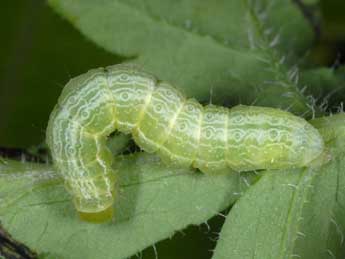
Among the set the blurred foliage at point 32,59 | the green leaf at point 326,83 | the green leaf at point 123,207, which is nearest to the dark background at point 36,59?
the blurred foliage at point 32,59

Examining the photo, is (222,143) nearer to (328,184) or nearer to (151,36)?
(328,184)

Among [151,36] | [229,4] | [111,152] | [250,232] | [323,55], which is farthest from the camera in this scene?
[323,55]

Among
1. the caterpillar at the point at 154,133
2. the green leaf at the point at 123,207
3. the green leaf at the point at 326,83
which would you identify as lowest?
the green leaf at the point at 123,207

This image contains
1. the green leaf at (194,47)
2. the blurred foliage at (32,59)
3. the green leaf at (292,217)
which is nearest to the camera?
the green leaf at (292,217)

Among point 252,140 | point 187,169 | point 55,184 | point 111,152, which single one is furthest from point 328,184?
point 55,184

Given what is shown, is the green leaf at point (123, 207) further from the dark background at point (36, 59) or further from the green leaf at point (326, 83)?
the dark background at point (36, 59)
